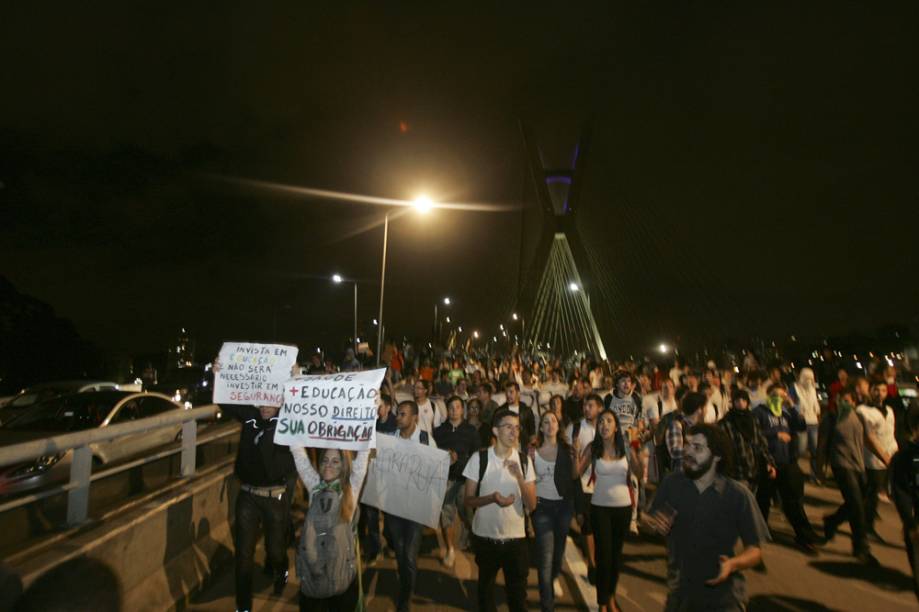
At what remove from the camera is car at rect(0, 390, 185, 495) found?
785 cm

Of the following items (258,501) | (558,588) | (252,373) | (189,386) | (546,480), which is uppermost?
(252,373)

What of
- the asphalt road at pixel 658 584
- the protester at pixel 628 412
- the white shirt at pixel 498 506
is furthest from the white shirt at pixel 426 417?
the white shirt at pixel 498 506

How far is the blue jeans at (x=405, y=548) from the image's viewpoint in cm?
519

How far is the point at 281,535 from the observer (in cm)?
527

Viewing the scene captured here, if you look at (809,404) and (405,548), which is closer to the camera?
(405,548)

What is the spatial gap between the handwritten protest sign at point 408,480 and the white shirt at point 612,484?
1336 mm

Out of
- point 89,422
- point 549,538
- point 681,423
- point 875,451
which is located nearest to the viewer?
point 549,538

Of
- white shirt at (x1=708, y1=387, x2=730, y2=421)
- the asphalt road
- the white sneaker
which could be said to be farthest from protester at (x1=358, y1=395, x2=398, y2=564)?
white shirt at (x1=708, y1=387, x2=730, y2=421)

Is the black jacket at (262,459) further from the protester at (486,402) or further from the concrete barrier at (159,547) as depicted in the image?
the protester at (486,402)

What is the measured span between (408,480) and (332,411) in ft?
4.33

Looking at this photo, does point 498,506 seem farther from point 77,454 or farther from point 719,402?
point 719,402

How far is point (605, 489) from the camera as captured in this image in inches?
214

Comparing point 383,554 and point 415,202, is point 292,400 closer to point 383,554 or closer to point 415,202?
point 383,554

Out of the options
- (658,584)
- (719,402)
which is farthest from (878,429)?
(658,584)
